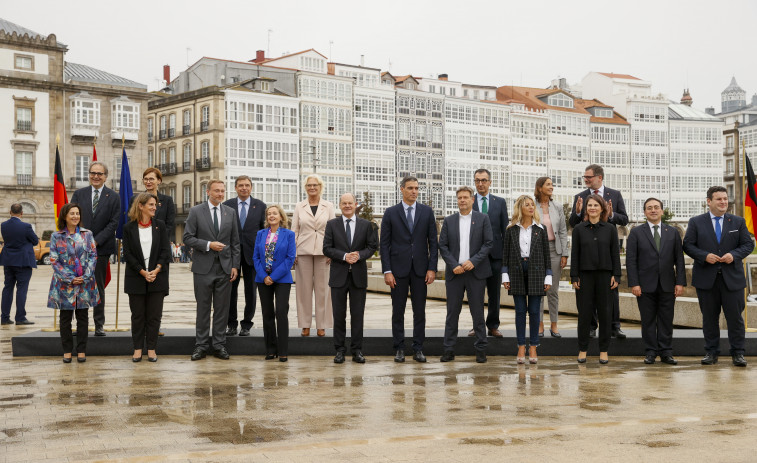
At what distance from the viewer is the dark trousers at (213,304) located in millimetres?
10852

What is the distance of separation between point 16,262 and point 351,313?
7.73 m

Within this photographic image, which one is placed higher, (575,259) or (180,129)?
(180,129)

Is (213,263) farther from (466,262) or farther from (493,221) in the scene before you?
(493,221)

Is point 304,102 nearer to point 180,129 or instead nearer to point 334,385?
point 180,129

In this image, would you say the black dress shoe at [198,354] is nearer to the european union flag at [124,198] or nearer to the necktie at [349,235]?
the european union flag at [124,198]

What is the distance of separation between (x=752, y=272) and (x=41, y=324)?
2117 cm

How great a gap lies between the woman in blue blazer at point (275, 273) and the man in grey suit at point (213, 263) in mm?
376

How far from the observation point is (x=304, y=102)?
7462 cm

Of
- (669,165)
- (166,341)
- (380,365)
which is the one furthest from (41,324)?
(669,165)

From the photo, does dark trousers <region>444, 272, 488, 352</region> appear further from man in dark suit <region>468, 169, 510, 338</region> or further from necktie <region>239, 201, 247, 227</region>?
necktie <region>239, 201, 247, 227</region>

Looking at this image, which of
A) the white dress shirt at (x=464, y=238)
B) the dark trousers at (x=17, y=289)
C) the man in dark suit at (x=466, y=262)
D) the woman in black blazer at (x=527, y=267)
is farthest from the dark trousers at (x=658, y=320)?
the dark trousers at (x=17, y=289)

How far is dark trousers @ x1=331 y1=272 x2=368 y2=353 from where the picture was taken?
10664mm

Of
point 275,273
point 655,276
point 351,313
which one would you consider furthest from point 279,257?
point 655,276

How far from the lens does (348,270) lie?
10.7m
